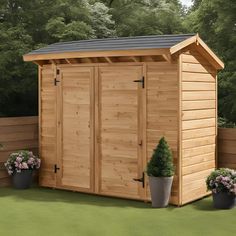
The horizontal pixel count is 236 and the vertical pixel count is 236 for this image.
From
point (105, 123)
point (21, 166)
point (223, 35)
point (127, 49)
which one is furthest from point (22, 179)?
point (223, 35)

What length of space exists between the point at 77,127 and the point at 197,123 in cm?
238

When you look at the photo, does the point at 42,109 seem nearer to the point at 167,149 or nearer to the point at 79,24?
the point at 167,149

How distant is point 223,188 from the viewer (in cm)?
961

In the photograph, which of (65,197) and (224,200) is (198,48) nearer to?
(224,200)

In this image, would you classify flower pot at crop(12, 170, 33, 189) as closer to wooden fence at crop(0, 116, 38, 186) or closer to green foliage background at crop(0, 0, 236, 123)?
wooden fence at crop(0, 116, 38, 186)

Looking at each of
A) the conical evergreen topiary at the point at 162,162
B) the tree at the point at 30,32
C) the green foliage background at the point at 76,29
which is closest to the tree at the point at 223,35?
the green foliage background at the point at 76,29

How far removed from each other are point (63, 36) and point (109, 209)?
9.41 metres

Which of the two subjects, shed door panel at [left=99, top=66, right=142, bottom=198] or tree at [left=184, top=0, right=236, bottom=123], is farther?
tree at [left=184, top=0, right=236, bottom=123]

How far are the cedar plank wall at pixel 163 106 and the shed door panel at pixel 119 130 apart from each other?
0.27 metres

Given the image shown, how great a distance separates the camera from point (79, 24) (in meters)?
18.0

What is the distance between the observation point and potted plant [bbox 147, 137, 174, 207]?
9.54 metres

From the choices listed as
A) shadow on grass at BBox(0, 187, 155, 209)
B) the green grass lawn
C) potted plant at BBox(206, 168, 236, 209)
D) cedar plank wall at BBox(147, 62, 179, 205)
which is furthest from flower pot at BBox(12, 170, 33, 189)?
potted plant at BBox(206, 168, 236, 209)

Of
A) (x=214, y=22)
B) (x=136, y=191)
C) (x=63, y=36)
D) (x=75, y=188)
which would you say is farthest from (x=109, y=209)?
(x=214, y=22)

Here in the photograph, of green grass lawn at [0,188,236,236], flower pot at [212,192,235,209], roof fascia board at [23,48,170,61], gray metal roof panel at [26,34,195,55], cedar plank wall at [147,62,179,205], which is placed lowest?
green grass lawn at [0,188,236,236]
